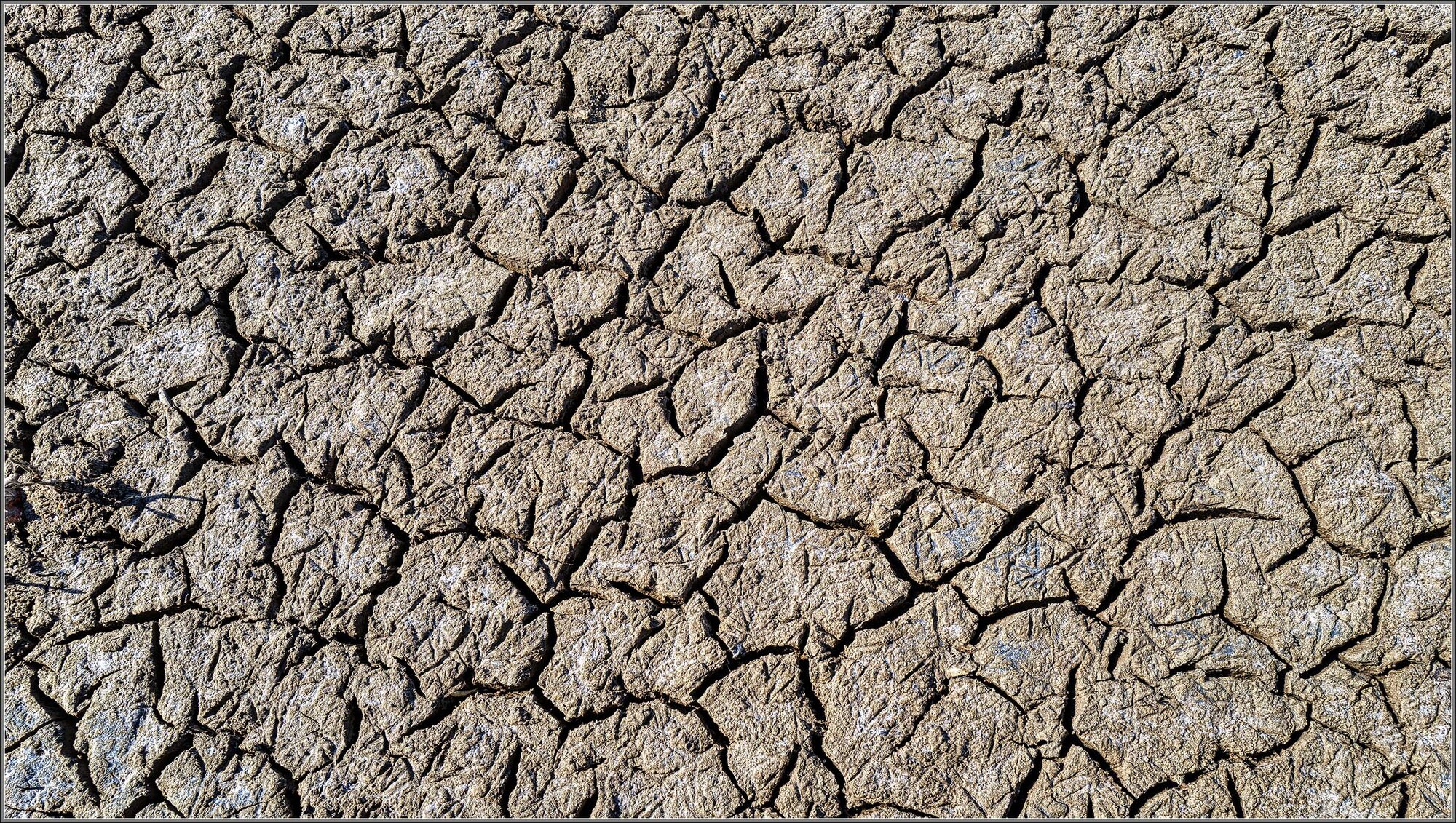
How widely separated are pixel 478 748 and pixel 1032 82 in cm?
223

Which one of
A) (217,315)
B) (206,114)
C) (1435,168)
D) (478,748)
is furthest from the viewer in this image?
(206,114)

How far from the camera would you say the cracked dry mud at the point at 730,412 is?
208 cm

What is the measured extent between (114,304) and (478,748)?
1.61 meters

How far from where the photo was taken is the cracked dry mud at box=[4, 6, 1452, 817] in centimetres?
208

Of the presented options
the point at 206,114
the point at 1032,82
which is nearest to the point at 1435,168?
the point at 1032,82

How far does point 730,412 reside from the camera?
2.39 metres

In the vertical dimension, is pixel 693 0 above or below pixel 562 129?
above

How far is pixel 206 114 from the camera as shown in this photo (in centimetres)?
285

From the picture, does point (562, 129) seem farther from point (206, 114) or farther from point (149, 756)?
point (149, 756)

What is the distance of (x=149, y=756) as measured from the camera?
2.16m

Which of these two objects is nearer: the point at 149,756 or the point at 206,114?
the point at 149,756

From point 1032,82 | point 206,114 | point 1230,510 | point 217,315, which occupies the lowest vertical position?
point 1230,510

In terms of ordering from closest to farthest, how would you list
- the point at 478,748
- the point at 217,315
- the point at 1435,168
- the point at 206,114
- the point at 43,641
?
the point at 478,748 < the point at 43,641 < the point at 1435,168 < the point at 217,315 < the point at 206,114

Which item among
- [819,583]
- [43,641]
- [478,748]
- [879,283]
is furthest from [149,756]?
[879,283]
